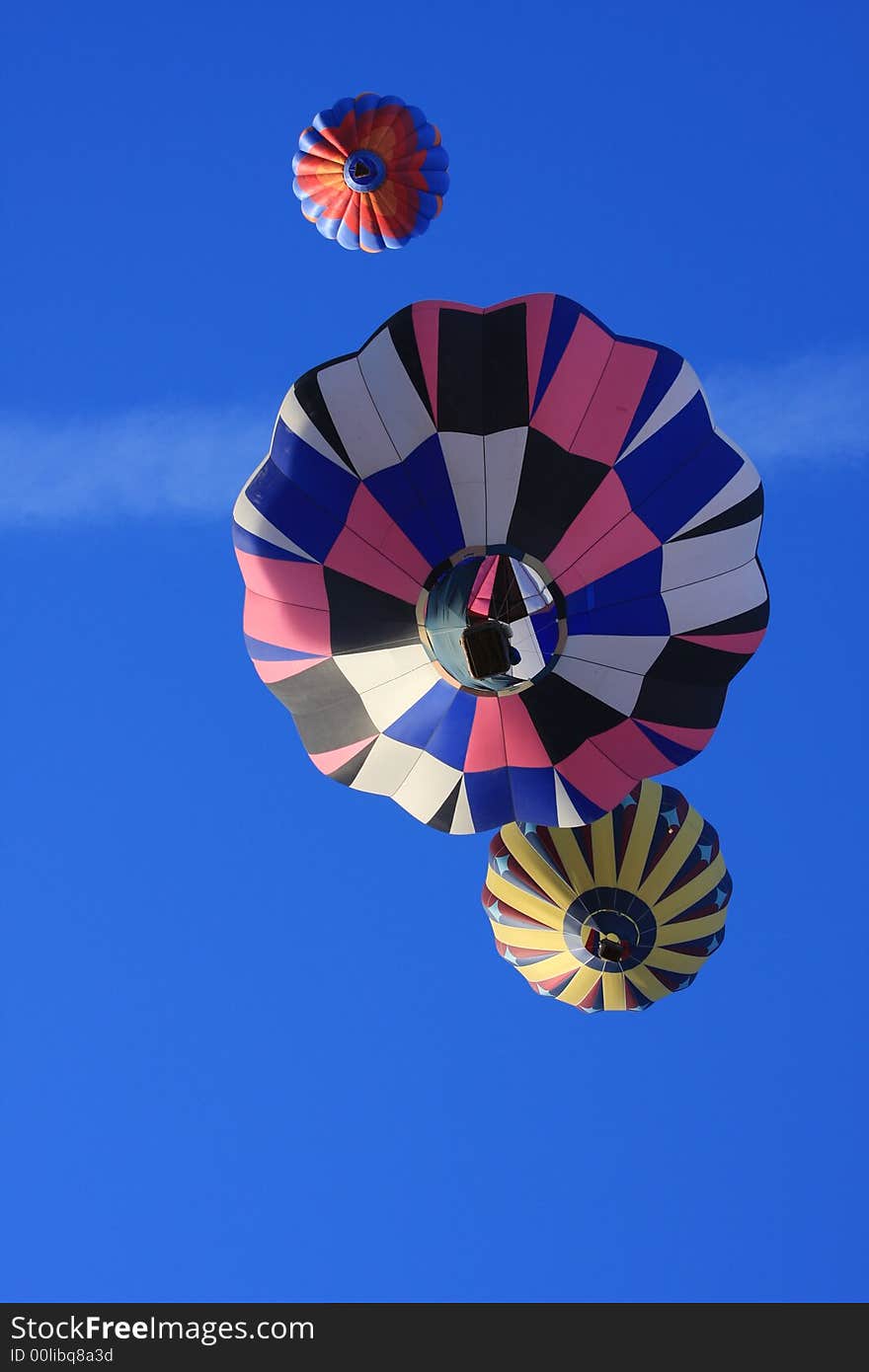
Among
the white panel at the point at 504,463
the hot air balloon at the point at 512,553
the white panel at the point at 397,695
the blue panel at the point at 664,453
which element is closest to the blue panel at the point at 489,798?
the hot air balloon at the point at 512,553

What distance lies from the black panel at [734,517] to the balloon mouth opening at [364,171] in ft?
14.3

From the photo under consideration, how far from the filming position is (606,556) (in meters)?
9.71

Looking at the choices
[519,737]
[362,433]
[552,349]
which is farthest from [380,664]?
[552,349]

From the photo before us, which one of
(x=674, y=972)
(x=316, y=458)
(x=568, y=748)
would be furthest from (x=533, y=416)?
(x=674, y=972)

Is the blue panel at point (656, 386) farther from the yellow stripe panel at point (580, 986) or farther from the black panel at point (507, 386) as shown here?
the yellow stripe panel at point (580, 986)

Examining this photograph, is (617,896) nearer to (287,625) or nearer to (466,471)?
(287,625)

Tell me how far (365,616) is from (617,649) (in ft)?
5.81

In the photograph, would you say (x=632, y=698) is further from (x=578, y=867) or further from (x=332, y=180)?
(x=332, y=180)

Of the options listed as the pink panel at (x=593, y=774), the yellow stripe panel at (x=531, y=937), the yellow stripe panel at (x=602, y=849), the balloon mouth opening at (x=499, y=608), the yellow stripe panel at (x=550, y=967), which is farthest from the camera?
the yellow stripe panel at (x=550, y=967)

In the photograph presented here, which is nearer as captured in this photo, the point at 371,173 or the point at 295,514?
the point at 295,514

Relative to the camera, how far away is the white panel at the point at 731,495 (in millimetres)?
9906

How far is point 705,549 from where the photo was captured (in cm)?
994

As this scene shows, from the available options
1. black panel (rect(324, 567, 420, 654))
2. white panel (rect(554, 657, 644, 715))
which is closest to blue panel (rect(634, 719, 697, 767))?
white panel (rect(554, 657, 644, 715))

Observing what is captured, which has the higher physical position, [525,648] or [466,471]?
[466,471]
